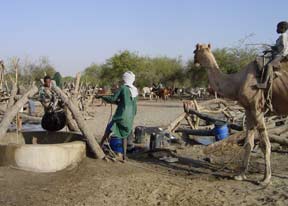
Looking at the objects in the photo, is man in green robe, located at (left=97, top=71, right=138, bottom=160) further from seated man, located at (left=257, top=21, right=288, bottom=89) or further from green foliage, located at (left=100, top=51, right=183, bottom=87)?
green foliage, located at (left=100, top=51, right=183, bottom=87)

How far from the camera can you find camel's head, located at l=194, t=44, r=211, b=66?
9227 mm

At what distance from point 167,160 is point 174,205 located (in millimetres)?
3410

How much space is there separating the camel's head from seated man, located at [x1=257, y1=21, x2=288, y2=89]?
1272mm

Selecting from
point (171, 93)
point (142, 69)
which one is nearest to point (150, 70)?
point (142, 69)

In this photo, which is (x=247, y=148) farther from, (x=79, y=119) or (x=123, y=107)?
(x=79, y=119)

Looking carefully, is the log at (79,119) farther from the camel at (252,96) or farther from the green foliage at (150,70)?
the green foliage at (150,70)

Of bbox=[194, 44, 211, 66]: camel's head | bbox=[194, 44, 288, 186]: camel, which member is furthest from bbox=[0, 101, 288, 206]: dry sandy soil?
bbox=[194, 44, 211, 66]: camel's head

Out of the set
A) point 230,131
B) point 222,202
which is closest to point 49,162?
point 222,202

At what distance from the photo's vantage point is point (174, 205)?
6559 mm

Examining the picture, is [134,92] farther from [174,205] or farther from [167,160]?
[174,205]

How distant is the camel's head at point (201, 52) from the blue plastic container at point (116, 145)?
232 cm

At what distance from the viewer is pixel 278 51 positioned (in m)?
8.65

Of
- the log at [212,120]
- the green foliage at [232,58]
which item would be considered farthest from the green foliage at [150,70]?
the log at [212,120]

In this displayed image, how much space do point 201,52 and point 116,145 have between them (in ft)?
8.60
